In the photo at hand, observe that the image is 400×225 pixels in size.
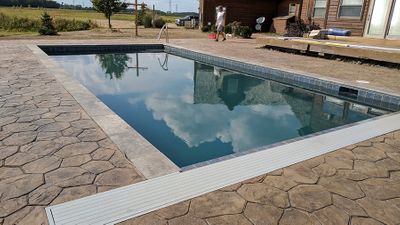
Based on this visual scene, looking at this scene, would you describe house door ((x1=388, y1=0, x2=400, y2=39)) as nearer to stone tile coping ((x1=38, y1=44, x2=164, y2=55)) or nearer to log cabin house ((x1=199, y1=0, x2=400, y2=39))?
log cabin house ((x1=199, y1=0, x2=400, y2=39))

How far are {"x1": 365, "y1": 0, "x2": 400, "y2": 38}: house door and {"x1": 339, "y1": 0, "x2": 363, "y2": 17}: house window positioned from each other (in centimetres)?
75

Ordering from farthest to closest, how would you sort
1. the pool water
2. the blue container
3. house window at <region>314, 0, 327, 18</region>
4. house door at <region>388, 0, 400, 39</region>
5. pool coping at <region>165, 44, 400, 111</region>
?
house window at <region>314, 0, 327, 18</region> → the blue container → house door at <region>388, 0, 400, 39</region> → pool coping at <region>165, 44, 400, 111</region> → the pool water

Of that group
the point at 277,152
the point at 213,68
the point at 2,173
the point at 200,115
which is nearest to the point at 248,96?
the point at 200,115

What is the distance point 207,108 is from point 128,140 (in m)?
3.13

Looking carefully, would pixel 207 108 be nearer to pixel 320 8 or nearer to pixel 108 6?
pixel 320 8

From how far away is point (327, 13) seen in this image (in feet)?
48.1

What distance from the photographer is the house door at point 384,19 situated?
1132cm

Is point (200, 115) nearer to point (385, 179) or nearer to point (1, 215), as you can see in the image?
point (385, 179)

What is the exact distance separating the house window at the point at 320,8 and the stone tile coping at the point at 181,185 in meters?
13.4

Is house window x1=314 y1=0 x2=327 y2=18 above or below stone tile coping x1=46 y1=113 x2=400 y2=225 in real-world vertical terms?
above

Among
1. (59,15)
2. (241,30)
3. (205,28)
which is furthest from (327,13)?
(59,15)

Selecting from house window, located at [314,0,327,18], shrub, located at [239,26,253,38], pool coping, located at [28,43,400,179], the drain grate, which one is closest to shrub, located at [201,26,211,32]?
shrub, located at [239,26,253,38]

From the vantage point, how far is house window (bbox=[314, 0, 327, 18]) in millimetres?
15195

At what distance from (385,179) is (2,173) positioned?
3.51m
